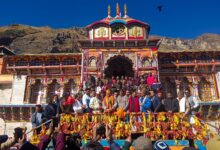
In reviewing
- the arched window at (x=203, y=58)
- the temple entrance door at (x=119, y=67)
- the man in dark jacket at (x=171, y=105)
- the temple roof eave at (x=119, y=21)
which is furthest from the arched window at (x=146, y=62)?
the man in dark jacket at (x=171, y=105)

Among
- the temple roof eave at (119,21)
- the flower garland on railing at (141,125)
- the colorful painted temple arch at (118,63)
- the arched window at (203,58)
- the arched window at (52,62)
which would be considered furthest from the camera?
the arched window at (52,62)

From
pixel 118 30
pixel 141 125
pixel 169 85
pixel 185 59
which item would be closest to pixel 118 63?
pixel 118 30

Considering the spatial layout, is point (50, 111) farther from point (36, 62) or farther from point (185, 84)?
point (185, 84)

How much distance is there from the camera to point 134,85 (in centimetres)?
1736

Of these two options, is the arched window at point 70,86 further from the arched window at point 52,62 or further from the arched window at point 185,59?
the arched window at point 185,59

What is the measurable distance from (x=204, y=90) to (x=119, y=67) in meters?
8.12

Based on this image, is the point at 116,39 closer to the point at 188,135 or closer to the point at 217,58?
the point at 217,58

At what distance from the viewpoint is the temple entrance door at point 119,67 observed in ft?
71.9

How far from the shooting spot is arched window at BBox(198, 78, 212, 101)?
71.9 ft

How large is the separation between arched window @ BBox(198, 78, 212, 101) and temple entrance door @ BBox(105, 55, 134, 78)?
6.42 meters

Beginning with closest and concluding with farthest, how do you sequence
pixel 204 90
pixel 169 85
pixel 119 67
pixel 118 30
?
pixel 118 30, pixel 204 90, pixel 169 85, pixel 119 67

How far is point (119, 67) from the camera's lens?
76.7ft

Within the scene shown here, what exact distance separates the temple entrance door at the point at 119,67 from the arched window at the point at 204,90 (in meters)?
6.42

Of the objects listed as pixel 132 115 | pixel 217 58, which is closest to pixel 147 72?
pixel 217 58
